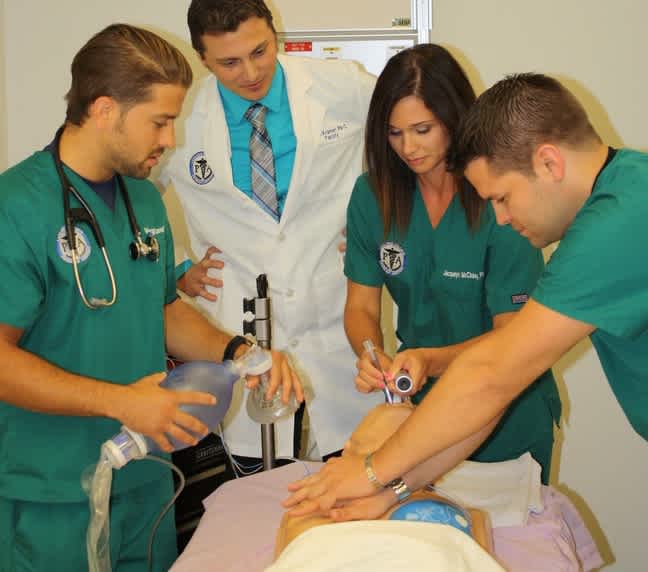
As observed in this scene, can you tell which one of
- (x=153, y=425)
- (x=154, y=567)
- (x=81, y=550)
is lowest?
(x=154, y=567)

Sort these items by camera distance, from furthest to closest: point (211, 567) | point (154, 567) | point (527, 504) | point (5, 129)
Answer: point (5, 129) → point (154, 567) → point (527, 504) → point (211, 567)

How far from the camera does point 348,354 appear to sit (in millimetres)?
2410

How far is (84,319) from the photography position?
1.66 m

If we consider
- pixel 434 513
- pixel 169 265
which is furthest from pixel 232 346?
pixel 434 513

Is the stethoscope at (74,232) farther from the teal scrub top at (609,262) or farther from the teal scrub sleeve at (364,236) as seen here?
the teal scrub top at (609,262)

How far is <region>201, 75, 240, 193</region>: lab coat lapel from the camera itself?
232 centimetres

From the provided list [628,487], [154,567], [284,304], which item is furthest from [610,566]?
[154,567]

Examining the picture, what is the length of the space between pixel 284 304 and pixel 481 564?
1203 mm

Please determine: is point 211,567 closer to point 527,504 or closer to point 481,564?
point 481,564

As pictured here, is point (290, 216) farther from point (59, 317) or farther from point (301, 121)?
point (59, 317)

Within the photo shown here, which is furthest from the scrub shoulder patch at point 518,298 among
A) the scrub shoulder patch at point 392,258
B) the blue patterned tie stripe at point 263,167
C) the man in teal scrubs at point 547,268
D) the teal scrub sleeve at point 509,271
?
the blue patterned tie stripe at point 263,167

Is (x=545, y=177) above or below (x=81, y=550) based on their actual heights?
above

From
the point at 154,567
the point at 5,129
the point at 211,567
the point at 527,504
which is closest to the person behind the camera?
the point at 211,567

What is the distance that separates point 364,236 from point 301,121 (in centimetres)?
45
